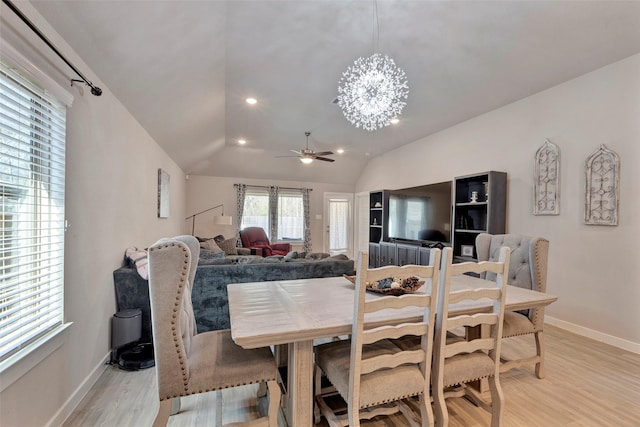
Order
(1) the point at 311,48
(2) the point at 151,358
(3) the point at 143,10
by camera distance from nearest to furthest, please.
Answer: (3) the point at 143,10 < (2) the point at 151,358 < (1) the point at 311,48

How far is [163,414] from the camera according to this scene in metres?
1.31

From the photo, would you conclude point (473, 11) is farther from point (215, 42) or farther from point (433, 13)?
point (215, 42)

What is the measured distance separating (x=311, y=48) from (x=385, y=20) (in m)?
0.80

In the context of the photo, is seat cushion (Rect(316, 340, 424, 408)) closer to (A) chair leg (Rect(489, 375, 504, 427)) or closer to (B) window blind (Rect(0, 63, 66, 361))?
(A) chair leg (Rect(489, 375, 504, 427))

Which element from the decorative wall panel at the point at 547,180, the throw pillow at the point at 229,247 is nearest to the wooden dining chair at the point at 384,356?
the decorative wall panel at the point at 547,180

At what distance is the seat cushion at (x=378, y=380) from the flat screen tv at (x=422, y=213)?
3637mm

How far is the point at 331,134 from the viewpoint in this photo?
18.2ft

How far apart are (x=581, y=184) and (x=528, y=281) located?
1766 millimetres

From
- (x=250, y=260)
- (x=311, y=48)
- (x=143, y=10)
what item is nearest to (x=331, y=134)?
(x=311, y=48)

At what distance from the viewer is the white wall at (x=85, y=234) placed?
141 centimetres

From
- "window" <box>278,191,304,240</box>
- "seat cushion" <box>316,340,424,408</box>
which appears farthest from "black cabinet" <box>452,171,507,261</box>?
"window" <box>278,191,304,240</box>

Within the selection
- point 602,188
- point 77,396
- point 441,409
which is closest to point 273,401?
point 441,409

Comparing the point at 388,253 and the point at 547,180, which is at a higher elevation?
the point at 547,180

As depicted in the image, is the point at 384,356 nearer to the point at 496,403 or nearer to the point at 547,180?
the point at 496,403
